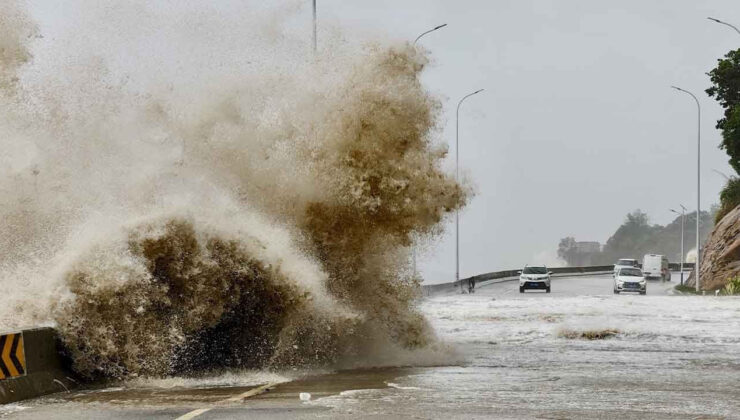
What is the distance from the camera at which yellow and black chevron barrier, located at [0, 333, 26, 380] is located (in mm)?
12766

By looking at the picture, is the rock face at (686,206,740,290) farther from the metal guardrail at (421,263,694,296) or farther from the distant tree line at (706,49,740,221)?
the metal guardrail at (421,263,694,296)

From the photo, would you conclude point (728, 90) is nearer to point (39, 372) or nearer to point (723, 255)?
point (723, 255)

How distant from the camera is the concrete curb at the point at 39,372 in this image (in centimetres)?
1278

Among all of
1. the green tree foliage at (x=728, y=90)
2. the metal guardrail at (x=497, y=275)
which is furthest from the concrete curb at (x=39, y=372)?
the green tree foliage at (x=728, y=90)

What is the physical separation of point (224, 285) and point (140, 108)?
4.76 m

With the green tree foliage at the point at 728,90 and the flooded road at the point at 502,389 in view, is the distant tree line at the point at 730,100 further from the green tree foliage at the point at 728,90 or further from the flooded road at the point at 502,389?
the flooded road at the point at 502,389

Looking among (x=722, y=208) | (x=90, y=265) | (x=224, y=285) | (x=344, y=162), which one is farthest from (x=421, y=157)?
(x=722, y=208)

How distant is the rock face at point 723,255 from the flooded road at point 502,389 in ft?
146

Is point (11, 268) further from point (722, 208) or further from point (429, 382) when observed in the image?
point (722, 208)

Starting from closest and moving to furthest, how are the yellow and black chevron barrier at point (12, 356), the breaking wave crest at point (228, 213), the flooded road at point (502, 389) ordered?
1. the flooded road at point (502, 389)
2. the yellow and black chevron barrier at point (12, 356)
3. the breaking wave crest at point (228, 213)

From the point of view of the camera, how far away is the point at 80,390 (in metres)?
13.8

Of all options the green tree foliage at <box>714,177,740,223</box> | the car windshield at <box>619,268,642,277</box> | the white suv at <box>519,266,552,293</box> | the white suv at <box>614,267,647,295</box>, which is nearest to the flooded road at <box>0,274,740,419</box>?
the white suv at <box>614,267,647,295</box>

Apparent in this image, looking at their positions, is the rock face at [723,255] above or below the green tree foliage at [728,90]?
below

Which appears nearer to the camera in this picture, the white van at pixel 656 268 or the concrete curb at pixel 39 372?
the concrete curb at pixel 39 372
